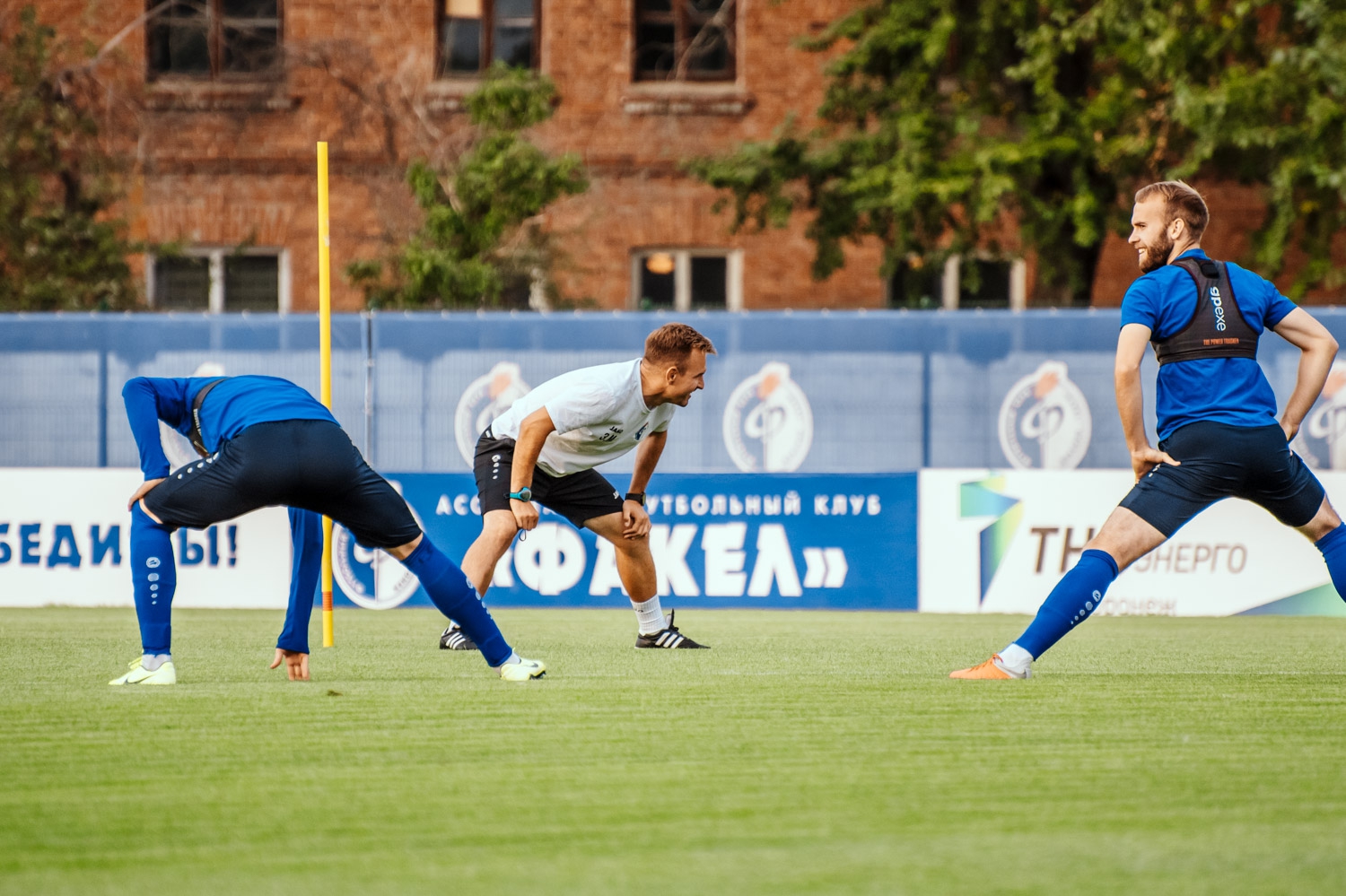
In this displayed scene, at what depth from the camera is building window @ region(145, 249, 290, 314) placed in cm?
2111

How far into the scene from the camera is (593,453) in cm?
834

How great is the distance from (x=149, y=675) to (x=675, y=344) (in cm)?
262

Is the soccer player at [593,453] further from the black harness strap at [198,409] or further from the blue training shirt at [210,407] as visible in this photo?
the black harness strap at [198,409]

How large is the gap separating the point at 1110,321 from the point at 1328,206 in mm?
4680

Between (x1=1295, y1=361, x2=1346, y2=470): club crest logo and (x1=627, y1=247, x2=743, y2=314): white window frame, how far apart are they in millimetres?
9312

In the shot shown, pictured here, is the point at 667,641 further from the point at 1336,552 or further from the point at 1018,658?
the point at 1336,552

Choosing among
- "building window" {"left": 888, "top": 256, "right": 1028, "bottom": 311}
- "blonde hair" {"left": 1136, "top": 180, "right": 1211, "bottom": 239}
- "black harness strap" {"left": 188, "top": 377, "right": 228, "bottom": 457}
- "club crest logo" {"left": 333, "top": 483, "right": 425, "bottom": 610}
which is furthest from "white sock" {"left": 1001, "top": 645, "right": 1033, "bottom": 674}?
"building window" {"left": 888, "top": 256, "right": 1028, "bottom": 311}

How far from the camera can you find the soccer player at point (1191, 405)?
646cm

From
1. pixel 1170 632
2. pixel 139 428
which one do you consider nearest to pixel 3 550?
pixel 139 428

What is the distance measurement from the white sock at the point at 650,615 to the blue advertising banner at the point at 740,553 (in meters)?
3.16

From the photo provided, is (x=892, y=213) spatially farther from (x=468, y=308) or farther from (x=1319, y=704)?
(x=1319, y=704)

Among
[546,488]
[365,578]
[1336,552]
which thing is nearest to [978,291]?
[365,578]

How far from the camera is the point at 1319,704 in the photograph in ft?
20.4

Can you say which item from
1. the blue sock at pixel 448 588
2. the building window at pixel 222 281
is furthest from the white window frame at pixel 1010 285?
the blue sock at pixel 448 588
